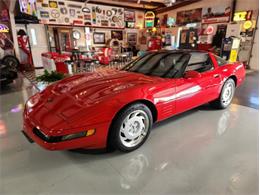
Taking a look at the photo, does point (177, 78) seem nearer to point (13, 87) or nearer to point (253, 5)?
point (13, 87)

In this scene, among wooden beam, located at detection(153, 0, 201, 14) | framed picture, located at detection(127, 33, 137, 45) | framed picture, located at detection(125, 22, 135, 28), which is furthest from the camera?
framed picture, located at detection(127, 33, 137, 45)

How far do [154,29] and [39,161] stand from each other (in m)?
11.8

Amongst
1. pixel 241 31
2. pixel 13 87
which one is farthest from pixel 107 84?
pixel 241 31

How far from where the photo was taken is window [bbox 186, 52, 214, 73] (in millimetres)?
2491

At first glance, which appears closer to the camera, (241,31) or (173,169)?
(173,169)

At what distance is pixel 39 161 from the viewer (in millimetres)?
1772

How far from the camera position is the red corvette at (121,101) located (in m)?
1.55

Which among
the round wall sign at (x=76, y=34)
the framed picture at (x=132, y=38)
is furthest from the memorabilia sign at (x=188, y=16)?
the round wall sign at (x=76, y=34)

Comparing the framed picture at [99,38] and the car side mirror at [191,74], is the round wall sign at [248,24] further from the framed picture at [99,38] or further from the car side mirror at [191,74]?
the framed picture at [99,38]

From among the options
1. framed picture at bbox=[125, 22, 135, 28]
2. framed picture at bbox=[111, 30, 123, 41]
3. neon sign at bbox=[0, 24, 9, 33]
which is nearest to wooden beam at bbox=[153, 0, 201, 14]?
framed picture at bbox=[125, 22, 135, 28]

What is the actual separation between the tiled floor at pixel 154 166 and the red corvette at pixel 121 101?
226mm

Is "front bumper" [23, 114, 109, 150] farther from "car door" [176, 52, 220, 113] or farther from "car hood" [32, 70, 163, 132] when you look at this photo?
"car door" [176, 52, 220, 113]

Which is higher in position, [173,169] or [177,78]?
[177,78]

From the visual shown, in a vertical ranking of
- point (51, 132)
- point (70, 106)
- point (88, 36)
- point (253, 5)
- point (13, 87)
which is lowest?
point (13, 87)
